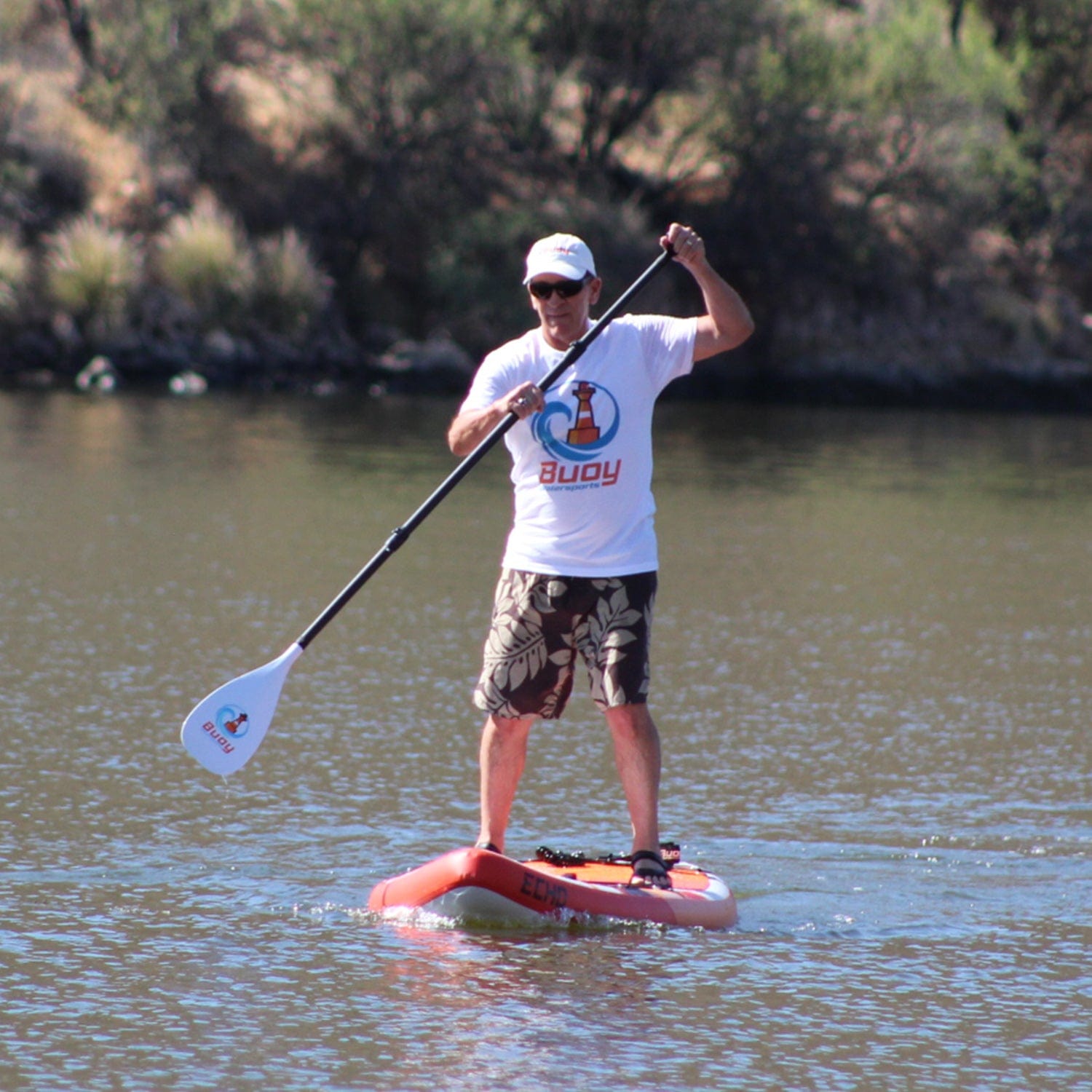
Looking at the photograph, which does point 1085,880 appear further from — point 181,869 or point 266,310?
point 266,310

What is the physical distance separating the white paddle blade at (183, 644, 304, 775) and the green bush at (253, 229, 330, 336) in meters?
22.1

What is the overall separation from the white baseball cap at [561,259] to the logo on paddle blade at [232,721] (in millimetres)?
1550

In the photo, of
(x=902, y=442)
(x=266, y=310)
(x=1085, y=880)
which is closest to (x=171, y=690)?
(x=1085, y=880)

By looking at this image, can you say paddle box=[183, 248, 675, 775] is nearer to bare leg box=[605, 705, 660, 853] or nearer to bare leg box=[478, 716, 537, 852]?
bare leg box=[478, 716, 537, 852]

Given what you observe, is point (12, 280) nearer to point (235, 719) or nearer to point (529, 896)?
point (235, 719)

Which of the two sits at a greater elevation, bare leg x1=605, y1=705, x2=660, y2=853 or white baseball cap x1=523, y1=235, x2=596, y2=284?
white baseball cap x1=523, y1=235, x2=596, y2=284

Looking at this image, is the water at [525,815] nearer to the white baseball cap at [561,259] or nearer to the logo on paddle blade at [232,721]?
the logo on paddle blade at [232,721]

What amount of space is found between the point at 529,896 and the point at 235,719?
1170 mm

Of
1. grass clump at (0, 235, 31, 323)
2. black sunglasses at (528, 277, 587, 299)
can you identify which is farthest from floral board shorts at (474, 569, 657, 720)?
grass clump at (0, 235, 31, 323)

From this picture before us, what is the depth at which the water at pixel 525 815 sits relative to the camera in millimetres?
3887

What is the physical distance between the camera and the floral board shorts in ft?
16.0

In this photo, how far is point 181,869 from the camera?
5051mm

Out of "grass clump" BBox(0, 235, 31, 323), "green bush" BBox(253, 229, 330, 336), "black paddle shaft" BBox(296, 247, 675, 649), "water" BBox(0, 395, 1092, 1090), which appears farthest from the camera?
"green bush" BBox(253, 229, 330, 336)

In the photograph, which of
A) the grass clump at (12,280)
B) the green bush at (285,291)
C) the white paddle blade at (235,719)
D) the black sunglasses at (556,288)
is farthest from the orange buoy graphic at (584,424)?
the green bush at (285,291)
